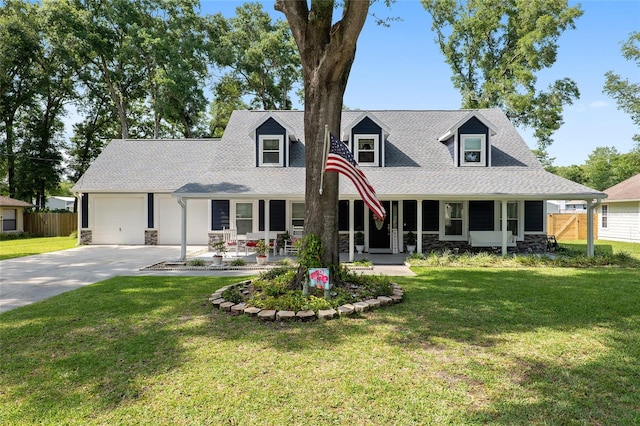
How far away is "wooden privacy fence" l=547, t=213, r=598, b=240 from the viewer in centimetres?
2067

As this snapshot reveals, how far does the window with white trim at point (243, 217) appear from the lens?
47.1ft

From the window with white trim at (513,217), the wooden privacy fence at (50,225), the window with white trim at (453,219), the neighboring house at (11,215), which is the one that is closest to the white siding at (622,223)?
the window with white trim at (513,217)

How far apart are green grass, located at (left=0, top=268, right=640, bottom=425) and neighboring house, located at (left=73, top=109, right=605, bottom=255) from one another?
19.8ft

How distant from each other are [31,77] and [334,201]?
3042 cm

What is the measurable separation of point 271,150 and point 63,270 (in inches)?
327

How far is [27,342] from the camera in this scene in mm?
4410

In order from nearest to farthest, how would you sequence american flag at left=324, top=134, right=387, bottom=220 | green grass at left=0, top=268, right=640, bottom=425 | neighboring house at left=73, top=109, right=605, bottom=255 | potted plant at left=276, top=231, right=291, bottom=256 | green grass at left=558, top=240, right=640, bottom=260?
1. green grass at left=0, top=268, right=640, bottom=425
2. american flag at left=324, top=134, right=387, bottom=220
3. neighboring house at left=73, top=109, right=605, bottom=255
4. green grass at left=558, top=240, right=640, bottom=260
5. potted plant at left=276, top=231, right=291, bottom=256

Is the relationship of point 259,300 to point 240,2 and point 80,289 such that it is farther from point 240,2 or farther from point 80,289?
point 240,2

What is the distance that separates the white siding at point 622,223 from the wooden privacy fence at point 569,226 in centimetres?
152

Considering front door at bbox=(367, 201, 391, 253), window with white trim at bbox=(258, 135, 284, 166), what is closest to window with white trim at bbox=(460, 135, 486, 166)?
front door at bbox=(367, 201, 391, 253)

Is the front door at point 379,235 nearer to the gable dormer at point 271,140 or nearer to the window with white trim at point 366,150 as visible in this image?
the window with white trim at point 366,150

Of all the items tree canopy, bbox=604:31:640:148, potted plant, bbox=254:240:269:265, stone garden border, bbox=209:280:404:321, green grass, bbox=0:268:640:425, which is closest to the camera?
green grass, bbox=0:268:640:425

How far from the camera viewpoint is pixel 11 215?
70.0 ft

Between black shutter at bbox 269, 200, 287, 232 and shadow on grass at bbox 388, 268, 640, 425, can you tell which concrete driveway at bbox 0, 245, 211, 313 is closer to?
black shutter at bbox 269, 200, 287, 232
